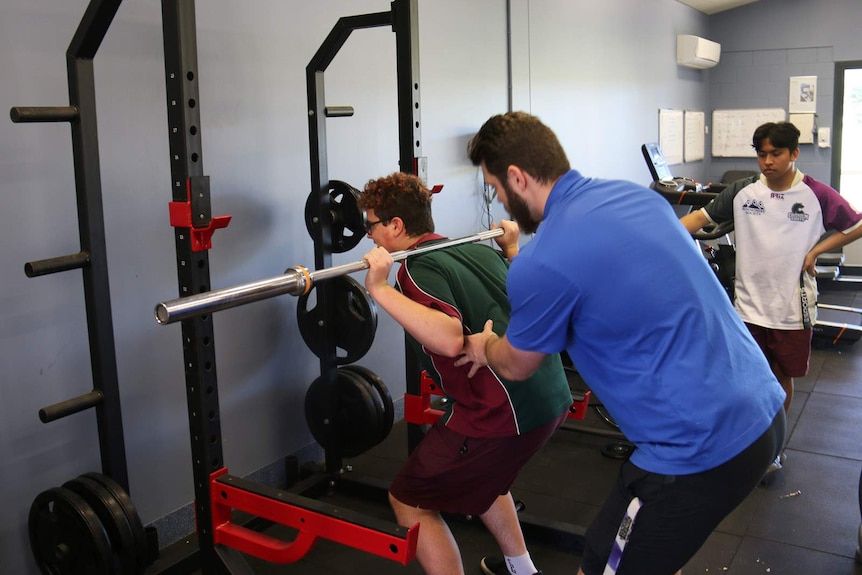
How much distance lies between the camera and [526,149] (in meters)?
1.49

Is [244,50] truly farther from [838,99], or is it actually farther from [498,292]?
[838,99]

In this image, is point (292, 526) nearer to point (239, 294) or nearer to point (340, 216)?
point (239, 294)

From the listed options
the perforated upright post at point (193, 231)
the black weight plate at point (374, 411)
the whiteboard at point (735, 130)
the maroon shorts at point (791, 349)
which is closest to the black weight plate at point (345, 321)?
the black weight plate at point (374, 411)

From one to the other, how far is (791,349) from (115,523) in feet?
7.98

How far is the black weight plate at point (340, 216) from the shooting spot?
2.77m

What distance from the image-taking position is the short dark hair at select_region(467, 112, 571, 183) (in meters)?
1.49

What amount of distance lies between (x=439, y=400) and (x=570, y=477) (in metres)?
0.98

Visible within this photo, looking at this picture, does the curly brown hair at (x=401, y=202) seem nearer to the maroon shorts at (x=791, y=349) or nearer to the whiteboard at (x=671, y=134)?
the maroon shorts at (x=791, y=349)

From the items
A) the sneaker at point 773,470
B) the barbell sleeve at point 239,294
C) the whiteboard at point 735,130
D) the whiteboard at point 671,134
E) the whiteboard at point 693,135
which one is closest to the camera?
the barbell sleeve at point 239,294

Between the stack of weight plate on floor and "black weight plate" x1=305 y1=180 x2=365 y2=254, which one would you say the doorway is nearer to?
"black weight plate" x1=305 y1=180 x2=365 y2=254

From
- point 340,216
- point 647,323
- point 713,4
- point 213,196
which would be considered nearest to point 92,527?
point 213,196

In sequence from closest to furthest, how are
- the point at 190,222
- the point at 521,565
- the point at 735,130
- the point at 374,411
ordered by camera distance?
the point at 190,222
the point at 521,565
the point at 374,411
the point at 735,130

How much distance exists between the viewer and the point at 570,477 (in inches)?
122

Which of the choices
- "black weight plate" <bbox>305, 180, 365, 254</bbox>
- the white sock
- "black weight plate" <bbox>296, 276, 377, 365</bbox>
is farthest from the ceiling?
the white sock
